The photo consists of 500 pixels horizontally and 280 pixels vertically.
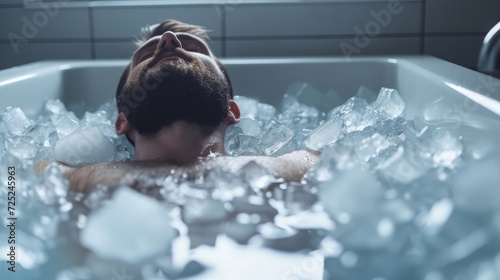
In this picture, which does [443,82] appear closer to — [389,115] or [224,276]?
[389,115]

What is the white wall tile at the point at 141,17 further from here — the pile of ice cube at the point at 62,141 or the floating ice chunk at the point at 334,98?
the pile of ice cube at the point at 62,141

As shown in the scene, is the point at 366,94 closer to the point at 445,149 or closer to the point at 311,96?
the point at 311,96

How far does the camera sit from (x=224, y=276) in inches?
29.7

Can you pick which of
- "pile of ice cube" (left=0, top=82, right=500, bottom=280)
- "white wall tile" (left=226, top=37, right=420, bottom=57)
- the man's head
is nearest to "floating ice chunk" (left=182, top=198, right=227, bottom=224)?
"pile of ice cube" (left=0, top=82, right=500, bottom=280)

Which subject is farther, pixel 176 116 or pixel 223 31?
pixel 223 31

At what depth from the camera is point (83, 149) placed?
138 cm

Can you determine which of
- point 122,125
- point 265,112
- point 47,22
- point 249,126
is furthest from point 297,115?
point 47,22

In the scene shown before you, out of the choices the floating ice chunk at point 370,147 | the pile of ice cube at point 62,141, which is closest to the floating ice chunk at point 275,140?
the pile of ice cube at point 62,141

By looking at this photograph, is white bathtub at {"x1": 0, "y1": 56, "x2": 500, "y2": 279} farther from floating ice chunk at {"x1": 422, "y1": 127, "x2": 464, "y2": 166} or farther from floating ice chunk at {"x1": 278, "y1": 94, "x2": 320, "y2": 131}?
floating ice chunk at {"x1": 422, "y1": 127, "x2": 464, "y2": 166}

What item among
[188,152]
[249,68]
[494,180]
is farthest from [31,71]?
[494,180]

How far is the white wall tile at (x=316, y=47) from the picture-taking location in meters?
2.28

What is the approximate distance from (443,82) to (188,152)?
2.22ft

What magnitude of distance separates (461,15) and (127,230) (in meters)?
Answer: 1.87

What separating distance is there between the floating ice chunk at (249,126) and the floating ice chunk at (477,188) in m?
0.88
